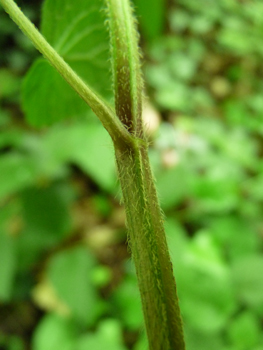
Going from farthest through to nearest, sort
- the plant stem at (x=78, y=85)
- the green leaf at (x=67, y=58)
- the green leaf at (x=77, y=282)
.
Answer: the green leaf at (x=77, y=282), the green leaf at (x=67, y=58), the plant stem at (x=78, y=85)

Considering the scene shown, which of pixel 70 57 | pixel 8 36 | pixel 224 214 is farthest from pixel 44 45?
pixel 8 36

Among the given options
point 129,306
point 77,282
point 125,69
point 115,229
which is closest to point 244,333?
point 129,306

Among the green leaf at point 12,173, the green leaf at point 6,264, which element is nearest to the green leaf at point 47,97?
the green leaf at point 12,173

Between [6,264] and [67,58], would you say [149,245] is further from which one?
[6,264]

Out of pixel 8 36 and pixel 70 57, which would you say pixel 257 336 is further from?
pixel 8 36

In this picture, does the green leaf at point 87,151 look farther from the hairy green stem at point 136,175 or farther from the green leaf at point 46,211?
the hairy green stem at point 136,175

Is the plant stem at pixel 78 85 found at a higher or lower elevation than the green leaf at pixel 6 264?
lower

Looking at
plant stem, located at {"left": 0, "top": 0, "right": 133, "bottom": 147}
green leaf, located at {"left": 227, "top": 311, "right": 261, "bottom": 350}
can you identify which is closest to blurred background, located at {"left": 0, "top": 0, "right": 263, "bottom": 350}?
green leaf, located at {"left": 227, "top": 311, "right": 261, "bottom": 350}
